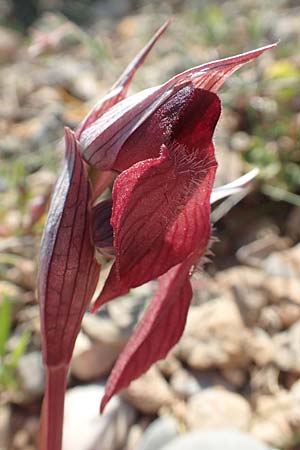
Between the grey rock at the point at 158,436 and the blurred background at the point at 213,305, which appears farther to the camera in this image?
the blurred background at the point at 213,305

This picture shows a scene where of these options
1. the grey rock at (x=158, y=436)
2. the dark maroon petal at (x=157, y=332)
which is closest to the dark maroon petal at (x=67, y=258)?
the dark maroon petal at (x=157, y=332)

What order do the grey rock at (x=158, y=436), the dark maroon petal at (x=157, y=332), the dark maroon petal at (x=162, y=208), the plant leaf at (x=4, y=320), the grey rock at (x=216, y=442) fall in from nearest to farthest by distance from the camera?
the dark maroon petal at (x=162, y=208) → the dark maroon petal at (x=157, y=332) → the grey rock at (x=216, y=442) → the grey rock at (x=158, y=436) → the plant leaf at (x=4, y=320)

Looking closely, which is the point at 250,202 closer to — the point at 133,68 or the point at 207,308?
the point at 207,308

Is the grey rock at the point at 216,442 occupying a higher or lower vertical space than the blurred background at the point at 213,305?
higher

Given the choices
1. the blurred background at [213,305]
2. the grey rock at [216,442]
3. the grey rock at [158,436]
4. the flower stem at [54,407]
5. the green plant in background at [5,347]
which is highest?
the flower stem at [54,407]

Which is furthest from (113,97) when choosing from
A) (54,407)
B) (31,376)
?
(31,376)

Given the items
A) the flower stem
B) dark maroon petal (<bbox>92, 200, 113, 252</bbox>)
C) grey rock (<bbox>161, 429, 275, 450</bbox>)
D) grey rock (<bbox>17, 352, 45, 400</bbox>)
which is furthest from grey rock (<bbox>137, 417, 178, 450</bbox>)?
dark maroon petal (<bbox>92, 200, 113, 252</bbox>)

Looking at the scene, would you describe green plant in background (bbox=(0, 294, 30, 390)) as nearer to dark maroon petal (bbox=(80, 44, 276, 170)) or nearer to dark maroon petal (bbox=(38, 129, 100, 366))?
dark maroon petal (bbox=(38, 129, 100, 366))

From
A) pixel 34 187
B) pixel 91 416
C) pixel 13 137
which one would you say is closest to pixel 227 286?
pixel 91 416

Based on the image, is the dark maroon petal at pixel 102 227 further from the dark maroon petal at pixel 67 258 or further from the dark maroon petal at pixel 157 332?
the dark maroon petal at pixel 157 332
